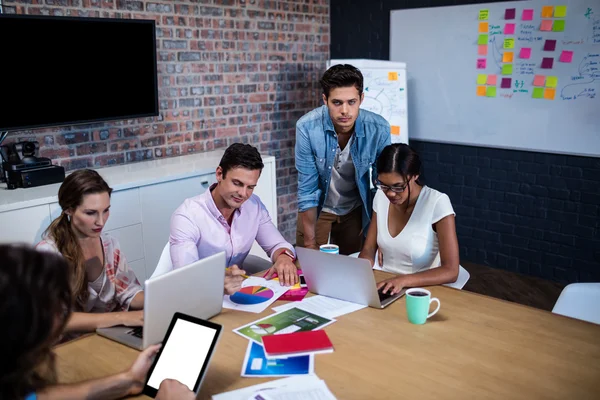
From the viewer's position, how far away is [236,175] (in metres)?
2.40

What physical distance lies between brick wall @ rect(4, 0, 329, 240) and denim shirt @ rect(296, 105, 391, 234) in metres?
1.27

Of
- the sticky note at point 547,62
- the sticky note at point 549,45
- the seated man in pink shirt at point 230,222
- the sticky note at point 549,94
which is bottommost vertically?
the seated man in pink shirt at point 230,222

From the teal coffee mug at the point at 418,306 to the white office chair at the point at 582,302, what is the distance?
1.93ft

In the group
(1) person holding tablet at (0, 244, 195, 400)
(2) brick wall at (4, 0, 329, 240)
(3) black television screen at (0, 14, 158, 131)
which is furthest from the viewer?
(2) brick wall at (4, 0, 329, 240)

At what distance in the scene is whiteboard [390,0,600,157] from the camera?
3775 millimetres

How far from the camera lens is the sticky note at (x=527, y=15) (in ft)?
12.9

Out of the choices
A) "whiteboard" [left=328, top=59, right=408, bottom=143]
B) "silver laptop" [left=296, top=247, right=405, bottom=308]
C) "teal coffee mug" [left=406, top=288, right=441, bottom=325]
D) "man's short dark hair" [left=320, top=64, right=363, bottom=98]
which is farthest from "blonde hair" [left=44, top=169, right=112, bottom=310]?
"whiteboard" [left=328, top=59, right=408, bottom=143]

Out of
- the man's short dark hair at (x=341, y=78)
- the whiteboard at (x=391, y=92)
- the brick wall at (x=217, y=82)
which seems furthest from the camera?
the whiteboard at (x=391, y=92)

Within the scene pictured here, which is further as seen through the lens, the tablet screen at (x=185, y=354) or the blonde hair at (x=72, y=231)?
the blonde hair at (x=72, y=231)

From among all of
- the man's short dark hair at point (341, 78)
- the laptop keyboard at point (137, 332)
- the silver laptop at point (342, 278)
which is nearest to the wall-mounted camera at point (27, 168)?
the man's short dark hair at point (341, 78)

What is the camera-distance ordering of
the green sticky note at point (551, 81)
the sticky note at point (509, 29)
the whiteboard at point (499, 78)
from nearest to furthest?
the whiteboard at point (499, 78) < the green sticky note at point (551, 81) < the sticky note at point (509, 29)

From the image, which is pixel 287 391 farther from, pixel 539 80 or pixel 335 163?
pixel 539 80

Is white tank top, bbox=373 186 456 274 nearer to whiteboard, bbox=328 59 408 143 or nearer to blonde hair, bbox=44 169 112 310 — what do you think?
blonde hair, bbox=44 169 112 310

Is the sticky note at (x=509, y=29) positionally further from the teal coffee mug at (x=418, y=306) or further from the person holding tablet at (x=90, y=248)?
the person holding tablet at (x=90, y=248)
